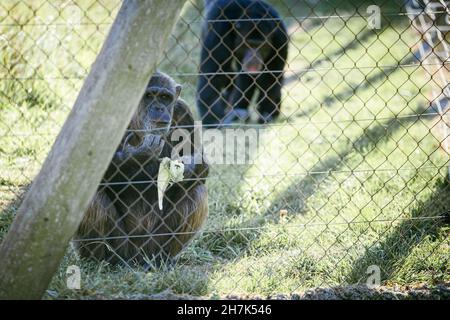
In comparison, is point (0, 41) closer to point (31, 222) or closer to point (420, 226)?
point (31, 222)

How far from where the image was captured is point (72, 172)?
97.4 inches

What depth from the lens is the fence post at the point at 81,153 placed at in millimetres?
2473

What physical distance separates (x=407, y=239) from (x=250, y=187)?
1484 millimetres

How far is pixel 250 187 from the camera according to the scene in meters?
5.05

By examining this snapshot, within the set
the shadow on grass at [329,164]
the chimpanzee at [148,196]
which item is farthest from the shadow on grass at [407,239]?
the chimpanzee at [148,196]

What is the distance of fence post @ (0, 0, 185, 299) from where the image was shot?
2.47 meters

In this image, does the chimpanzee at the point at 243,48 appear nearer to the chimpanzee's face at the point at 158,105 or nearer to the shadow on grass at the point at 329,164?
the shadow on grass at the point at 329,164

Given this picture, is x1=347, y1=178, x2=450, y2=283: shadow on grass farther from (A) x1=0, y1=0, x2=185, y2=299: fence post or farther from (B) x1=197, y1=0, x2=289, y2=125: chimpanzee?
(B) x1=197, y1=0, x2=289, y2=125: chimpanzee

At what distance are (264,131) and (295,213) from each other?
5.96ft

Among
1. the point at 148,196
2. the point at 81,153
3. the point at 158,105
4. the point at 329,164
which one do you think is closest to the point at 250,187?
the point at 329,164

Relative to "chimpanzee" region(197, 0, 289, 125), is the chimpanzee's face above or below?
above

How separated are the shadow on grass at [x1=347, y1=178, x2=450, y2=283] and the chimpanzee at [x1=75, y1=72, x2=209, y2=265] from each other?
1115mm

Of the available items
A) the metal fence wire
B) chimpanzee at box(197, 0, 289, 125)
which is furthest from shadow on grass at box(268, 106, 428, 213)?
chimpanzee at box(197, 0, 289, 125)

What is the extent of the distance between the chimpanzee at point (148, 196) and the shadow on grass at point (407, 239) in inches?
43.9
